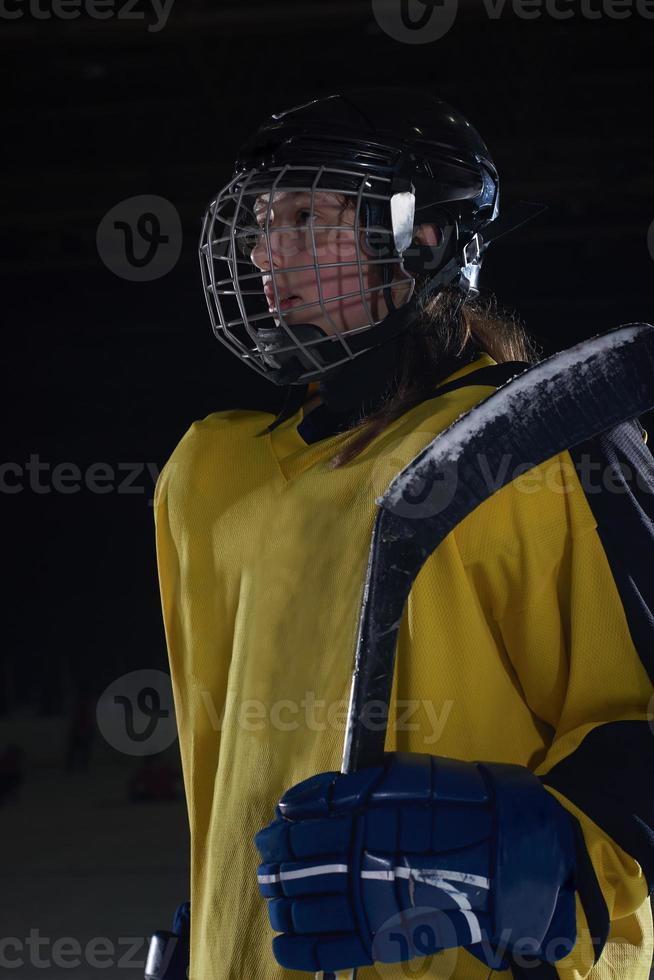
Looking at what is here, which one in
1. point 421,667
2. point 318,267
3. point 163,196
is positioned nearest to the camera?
point 421,667

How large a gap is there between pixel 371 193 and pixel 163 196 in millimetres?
2856

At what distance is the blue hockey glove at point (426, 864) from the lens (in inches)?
23.6

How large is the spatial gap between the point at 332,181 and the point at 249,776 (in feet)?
1.56

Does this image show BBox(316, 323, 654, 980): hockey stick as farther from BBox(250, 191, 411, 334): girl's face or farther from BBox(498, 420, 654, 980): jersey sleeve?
BBox(250, 191, 411, 334): girl's face

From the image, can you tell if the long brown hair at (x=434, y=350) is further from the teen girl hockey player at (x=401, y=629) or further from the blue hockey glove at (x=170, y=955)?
the blue hockey glove at (x=170, y=955)

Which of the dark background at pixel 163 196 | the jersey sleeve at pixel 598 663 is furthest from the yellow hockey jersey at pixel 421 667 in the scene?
the dark background at pixel 163 196

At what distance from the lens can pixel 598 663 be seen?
26.9 inches

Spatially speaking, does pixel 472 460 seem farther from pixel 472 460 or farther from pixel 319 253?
pixel 319 253

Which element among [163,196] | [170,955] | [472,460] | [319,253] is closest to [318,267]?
[319,253]

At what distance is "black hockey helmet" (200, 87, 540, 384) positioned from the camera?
87cm

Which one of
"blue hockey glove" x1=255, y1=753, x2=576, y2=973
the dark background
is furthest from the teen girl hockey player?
the dark background

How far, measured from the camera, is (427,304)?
35.3 inches

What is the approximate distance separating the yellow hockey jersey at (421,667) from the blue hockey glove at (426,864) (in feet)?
0.13

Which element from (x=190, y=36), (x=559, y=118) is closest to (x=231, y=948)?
(x=190, y=36)
